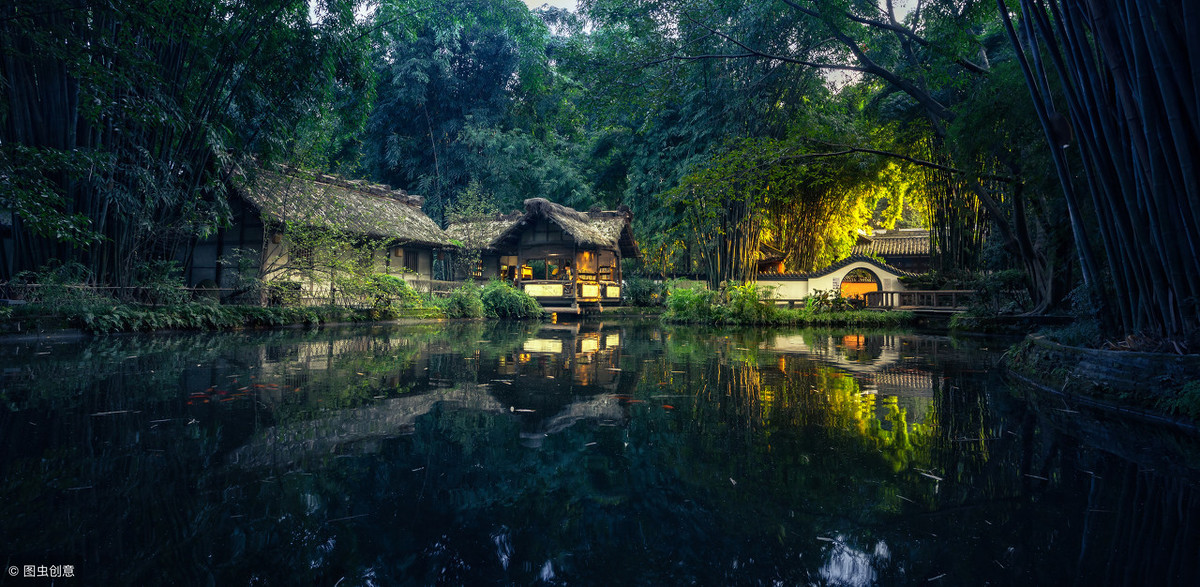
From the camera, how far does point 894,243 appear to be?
3322 centimetres

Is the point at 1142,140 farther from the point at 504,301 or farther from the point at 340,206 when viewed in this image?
the point at 340,206

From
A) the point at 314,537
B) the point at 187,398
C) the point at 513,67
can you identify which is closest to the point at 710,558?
the point at 314,537

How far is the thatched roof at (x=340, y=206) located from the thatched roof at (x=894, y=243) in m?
22.3

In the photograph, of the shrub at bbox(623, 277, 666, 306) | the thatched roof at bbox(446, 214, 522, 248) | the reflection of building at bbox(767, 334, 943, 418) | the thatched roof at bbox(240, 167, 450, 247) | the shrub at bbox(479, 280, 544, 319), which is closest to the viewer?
the reflection of building at bbox(767, 334, 943, 418)

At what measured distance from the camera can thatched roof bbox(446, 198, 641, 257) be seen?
24594 millimetres

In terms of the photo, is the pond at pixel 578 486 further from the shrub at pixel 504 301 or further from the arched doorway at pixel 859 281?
the arched doorway at pixel 859 281

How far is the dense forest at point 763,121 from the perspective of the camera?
4.64m

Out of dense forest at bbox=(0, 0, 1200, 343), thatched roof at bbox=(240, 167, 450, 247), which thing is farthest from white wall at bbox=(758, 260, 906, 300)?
thatched roof at bbox=(240, 167, 450, 247)

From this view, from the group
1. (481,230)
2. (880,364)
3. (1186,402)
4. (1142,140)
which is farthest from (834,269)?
(1186,402)

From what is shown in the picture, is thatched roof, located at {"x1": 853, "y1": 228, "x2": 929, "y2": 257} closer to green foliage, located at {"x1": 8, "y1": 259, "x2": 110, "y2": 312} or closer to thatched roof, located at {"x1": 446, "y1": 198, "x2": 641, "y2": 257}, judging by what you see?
thatched roof, located at {"x1": 446, "y1": 198, "x2": 641, "y2": 257}

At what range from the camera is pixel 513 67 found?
38.1 meters

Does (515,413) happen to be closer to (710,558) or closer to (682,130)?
(710,558)

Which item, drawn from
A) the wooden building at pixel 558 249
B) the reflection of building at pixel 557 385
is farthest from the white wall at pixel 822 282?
the reflection of building at pixel 557 385

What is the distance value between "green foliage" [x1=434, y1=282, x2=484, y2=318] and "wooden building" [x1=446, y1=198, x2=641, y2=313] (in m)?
4.10
